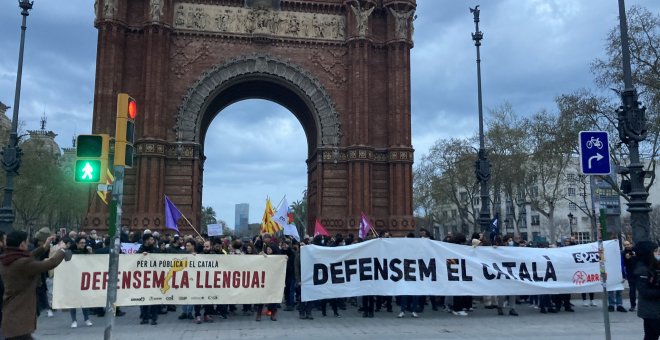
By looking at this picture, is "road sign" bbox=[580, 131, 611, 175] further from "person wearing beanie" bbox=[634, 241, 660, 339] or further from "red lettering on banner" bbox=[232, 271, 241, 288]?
"red lettering on banner" bbox=[232, 271, 241, 288]

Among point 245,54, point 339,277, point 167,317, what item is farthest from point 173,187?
point 339,277

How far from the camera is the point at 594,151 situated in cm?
927

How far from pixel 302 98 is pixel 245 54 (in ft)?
14.0

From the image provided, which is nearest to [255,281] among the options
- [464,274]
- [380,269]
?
[380,269]

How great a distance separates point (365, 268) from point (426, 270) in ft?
5.42

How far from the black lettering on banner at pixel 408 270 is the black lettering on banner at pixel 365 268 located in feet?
3.04

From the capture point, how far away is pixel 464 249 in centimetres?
1476

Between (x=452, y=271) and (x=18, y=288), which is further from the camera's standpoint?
(x=452, y=271)

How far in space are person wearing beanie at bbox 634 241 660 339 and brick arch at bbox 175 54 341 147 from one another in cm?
2524

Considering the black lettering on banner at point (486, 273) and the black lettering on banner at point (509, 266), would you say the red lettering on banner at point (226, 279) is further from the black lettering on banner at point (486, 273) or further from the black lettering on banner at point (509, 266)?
the black lettering on banner at point (509, 266)

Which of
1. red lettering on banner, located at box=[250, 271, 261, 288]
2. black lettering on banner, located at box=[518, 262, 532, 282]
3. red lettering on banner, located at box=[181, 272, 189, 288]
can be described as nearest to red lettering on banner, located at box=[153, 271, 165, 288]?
red lettering on banner, located at box=[181, 272, 189, 288]

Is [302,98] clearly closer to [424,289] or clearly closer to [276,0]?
[276,0]

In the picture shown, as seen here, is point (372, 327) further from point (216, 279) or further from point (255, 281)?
point (216, 279)

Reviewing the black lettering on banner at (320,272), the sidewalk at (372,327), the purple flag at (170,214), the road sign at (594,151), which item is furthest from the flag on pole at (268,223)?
the road sign at (594,151)
